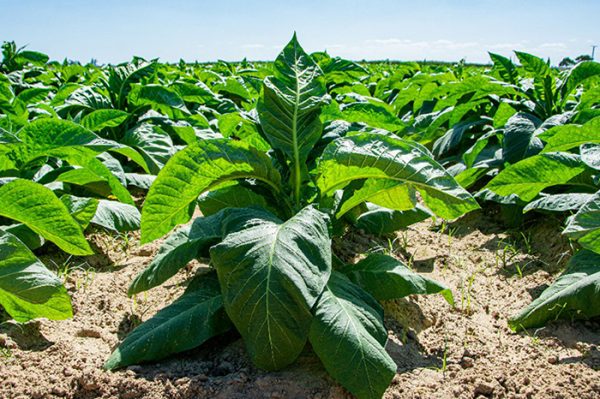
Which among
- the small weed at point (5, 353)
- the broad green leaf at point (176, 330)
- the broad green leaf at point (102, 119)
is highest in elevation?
the broad green leaf at point (102, 119)

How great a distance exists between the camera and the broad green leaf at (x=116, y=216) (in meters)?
2.88

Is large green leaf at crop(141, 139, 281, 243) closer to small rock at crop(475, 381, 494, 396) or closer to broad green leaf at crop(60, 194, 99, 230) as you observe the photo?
broad green leaf at crop(60, 194, 99, 230)

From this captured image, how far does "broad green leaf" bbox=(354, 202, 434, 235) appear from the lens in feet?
9.28

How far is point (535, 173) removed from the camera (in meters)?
2.80

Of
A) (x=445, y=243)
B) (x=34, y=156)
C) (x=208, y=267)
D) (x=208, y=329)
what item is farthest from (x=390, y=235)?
(x=34, y=156)

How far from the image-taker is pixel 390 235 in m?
3.38

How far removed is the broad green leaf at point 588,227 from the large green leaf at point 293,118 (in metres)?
1.05

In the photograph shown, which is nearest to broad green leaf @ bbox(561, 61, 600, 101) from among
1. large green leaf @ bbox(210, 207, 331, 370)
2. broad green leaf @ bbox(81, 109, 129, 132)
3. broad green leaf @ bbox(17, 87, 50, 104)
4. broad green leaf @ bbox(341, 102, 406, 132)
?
broad green leaf @ bbox(341, 102, 406, 132)

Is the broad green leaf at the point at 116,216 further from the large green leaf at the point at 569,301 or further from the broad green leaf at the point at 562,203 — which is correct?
the broad green leaf at the point at 562,203

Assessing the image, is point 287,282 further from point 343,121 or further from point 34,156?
point 34,156

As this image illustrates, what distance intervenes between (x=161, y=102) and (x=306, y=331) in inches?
125

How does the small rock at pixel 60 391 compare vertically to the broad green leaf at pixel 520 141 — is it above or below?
below

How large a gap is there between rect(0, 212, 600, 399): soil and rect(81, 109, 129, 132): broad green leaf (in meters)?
0.94

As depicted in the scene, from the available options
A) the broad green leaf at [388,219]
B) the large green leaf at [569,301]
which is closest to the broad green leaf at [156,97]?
the broad green leaf at [388,219]
